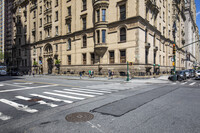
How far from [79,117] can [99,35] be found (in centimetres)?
2333

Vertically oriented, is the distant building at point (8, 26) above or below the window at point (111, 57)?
above

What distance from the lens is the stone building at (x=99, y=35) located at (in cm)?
2439

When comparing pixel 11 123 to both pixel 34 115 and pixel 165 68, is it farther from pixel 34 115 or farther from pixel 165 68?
pixel 165 68

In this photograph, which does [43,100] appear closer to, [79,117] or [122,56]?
[79,117]

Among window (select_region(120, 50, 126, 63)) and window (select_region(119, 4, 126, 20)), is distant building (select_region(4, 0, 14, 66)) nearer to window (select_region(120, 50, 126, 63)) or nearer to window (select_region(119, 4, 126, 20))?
window (select_region(119, 4, 126, 20))

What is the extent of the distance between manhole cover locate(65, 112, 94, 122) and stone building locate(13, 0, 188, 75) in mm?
19450

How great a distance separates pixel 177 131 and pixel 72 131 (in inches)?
126

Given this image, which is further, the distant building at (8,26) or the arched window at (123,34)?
the distant building at (8,26)

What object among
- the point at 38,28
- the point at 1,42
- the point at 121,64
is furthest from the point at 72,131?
the point at 1,42

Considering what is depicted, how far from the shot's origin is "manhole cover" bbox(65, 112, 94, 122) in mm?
4772

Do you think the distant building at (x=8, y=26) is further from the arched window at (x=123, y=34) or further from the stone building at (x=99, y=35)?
the arched window at (x=123, y=34)

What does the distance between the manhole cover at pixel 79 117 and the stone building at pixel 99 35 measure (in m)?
19.4

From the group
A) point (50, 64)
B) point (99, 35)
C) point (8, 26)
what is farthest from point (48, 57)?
point (8, 26)

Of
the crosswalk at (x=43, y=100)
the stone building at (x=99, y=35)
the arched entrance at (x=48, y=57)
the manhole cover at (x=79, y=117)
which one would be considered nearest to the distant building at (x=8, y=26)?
the stone building at (x=99, y=35)
